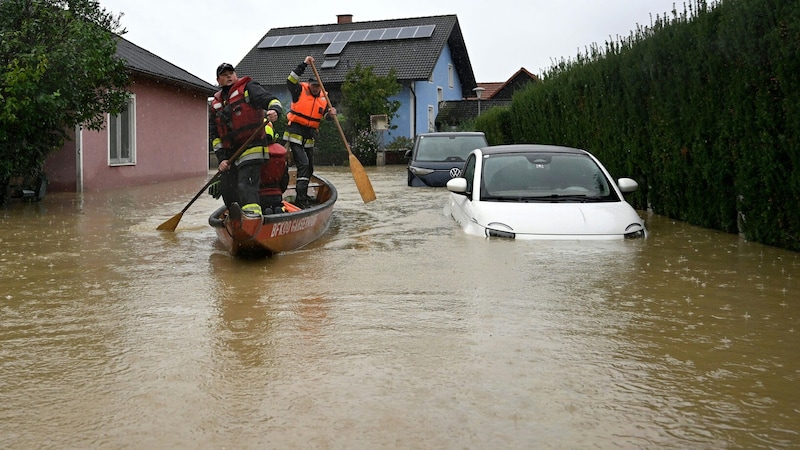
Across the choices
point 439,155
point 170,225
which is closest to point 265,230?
point 170,225

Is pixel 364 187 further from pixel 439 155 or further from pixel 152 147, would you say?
pixel 152 147

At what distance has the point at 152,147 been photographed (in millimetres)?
24391

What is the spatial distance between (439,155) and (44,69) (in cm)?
984

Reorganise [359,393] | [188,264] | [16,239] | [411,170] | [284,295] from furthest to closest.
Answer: [411,170]
[16,239]
[188,264]
[284,295]
[359,393]

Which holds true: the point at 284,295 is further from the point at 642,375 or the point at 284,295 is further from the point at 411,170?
the point at 411,170

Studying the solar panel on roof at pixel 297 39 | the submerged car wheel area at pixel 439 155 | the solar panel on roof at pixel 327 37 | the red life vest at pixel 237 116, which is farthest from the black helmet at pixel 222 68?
the solar panel on roof at pixel 297 39

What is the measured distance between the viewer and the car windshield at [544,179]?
10.3 meters

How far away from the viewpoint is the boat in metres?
8.80

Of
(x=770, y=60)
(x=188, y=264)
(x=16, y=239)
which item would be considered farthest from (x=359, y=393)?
(x=16, y=239)

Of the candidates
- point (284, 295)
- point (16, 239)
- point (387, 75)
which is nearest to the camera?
point (284, 295)

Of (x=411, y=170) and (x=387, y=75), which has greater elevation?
(x=387, y=75)

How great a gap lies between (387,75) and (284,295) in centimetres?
3548

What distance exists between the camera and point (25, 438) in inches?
155

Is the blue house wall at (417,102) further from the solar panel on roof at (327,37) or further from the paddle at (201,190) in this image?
the paddle at (201,190)
